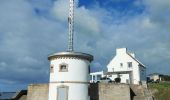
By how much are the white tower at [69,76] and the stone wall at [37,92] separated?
212 inches

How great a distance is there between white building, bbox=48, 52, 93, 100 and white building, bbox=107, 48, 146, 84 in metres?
23.5

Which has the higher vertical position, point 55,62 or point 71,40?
point 71,40

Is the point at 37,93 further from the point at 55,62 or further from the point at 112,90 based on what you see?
the point at 112,90

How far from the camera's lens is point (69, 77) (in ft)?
135

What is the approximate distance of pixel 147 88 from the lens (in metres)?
53.1

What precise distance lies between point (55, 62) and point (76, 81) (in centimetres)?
399

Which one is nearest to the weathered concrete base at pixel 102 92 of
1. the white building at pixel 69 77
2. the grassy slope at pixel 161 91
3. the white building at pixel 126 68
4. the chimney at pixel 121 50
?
the grassy slope at pixel 161 91

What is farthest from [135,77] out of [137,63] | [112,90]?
[112,90]

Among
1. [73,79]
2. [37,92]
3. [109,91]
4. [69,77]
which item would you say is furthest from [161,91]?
[37,92]

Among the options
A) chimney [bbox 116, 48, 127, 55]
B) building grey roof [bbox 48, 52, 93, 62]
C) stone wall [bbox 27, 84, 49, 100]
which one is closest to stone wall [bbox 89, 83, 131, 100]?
building grey roof [bbox 48, 52, 93, 62]

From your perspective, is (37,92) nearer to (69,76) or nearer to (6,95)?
(6,95)

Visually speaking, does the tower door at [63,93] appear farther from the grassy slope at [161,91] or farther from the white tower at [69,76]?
the grassy slope at [161,91]

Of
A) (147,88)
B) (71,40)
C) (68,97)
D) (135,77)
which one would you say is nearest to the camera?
(68,97)

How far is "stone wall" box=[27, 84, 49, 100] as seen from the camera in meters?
47.4
